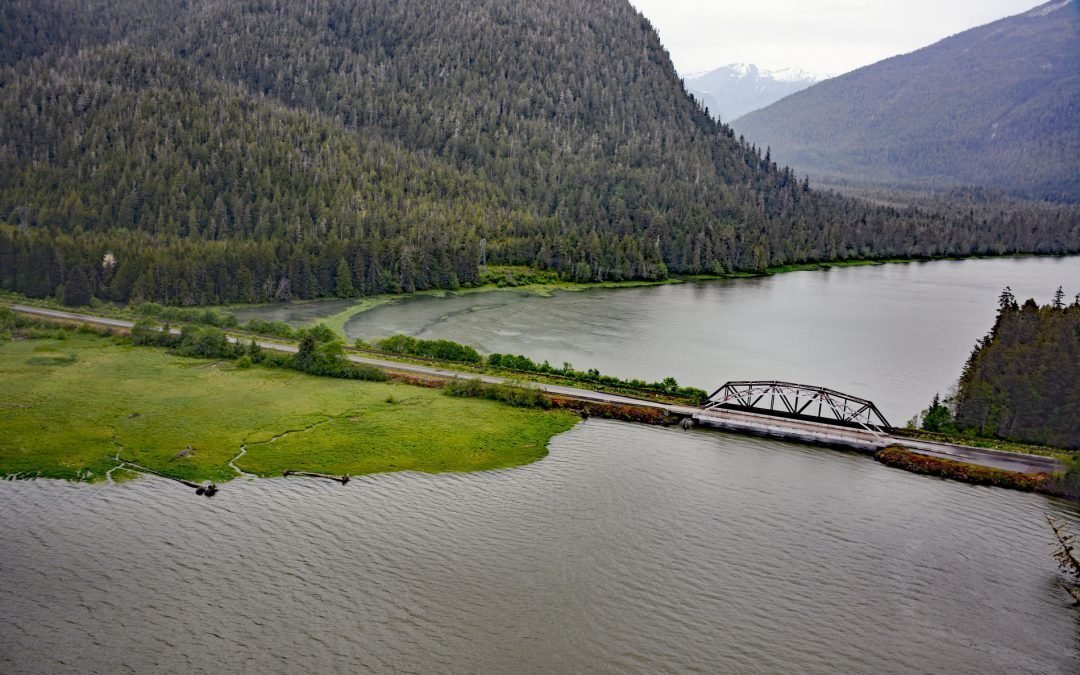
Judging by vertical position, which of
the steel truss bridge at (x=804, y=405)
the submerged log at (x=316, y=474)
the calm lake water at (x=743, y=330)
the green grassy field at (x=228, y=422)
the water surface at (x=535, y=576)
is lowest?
the water surface at (x=535, y=576)

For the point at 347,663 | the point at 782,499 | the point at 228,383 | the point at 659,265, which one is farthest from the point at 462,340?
the point at 659,265

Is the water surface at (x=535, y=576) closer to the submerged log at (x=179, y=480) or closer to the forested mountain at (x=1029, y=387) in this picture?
the submerged log at (x=179, y=480)

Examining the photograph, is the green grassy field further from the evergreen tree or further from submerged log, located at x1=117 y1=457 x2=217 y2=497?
the evergreen tree

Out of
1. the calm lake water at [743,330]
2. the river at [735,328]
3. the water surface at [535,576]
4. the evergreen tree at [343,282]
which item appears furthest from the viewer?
the evergreen tree at [343,282]

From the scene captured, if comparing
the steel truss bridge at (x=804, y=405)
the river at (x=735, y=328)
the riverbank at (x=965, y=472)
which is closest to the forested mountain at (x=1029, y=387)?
the river at (x=735, y=328)

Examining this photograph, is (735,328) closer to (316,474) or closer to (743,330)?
(743,330)

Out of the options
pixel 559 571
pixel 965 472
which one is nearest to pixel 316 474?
pixel 559 571
